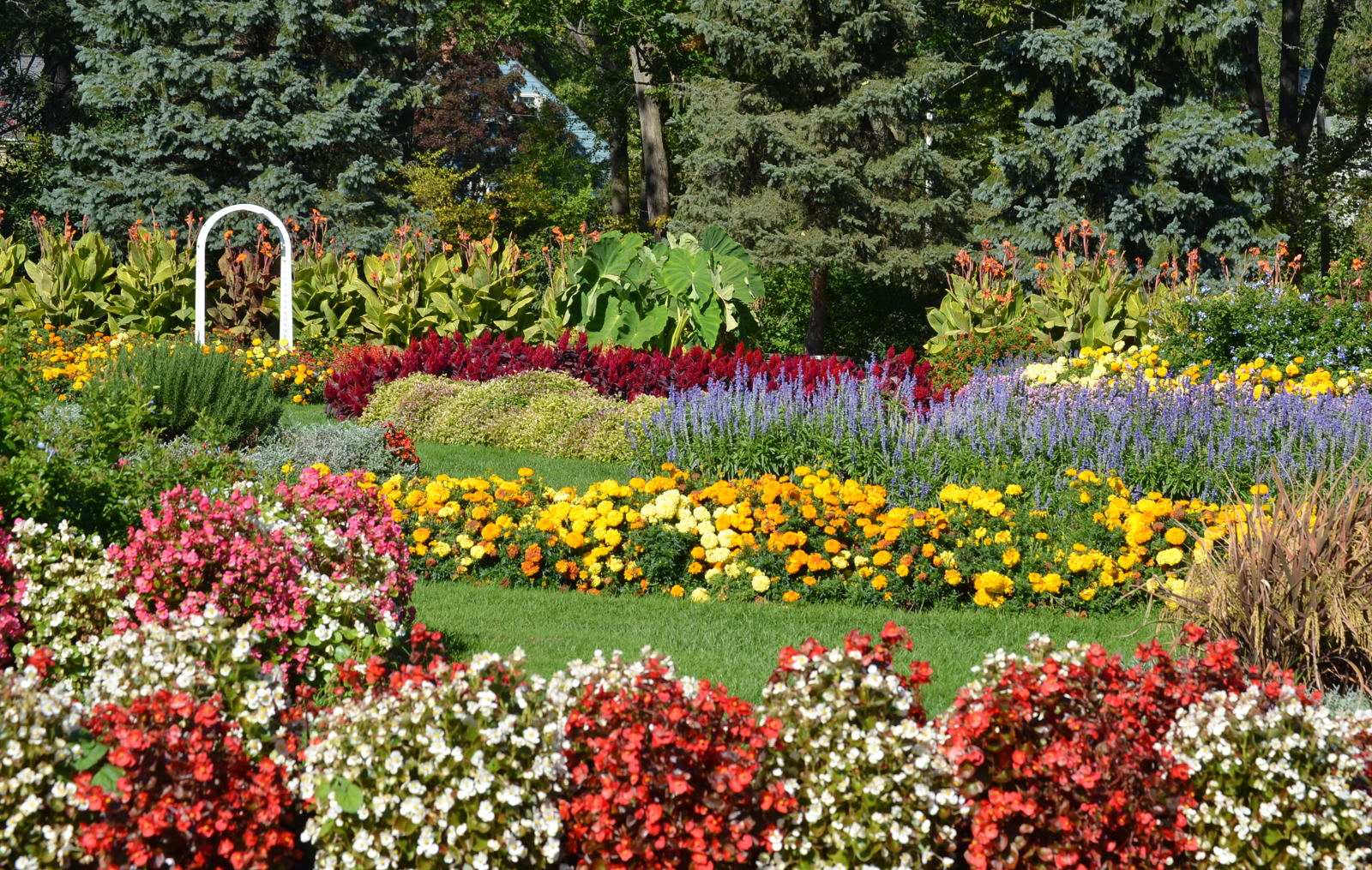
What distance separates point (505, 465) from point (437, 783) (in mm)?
6589

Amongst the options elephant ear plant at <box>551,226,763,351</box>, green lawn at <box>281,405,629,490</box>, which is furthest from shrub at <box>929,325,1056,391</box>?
green lawn at <box>281,405,629,490</box>

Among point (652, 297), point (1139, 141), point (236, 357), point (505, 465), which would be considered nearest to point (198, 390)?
point (505, 465)

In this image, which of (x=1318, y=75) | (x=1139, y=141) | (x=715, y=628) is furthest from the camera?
(x=1318, y=75)

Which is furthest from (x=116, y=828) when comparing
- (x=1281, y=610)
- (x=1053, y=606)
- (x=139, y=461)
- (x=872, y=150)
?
(x=872, y=150)

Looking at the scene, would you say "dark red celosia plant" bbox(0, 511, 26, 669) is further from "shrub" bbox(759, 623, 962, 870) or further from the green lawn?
the green lawn

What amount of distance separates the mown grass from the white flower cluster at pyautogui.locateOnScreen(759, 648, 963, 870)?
141 cm

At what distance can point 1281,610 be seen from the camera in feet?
14.6

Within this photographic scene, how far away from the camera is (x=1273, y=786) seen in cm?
315

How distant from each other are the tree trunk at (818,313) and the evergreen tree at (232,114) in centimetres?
690

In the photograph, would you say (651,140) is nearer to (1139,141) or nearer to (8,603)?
(1139,141)

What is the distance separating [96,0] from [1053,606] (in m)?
22.6

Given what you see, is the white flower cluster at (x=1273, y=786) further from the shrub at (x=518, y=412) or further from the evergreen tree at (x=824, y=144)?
the evergreen tree at (x=824, y=144)

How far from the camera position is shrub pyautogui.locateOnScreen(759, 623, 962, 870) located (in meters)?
3.07

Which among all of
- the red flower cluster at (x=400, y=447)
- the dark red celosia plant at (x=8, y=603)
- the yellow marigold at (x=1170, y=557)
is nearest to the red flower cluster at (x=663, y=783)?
the dark red celosia plant at (x=8, y=603)
